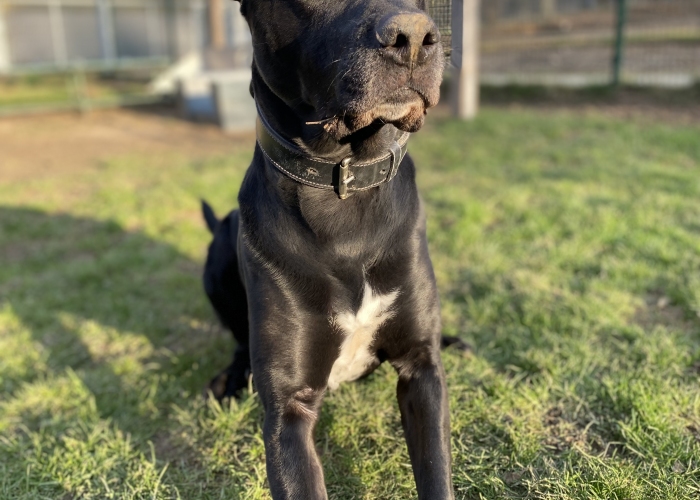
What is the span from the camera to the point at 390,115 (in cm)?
163

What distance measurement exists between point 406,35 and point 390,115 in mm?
220

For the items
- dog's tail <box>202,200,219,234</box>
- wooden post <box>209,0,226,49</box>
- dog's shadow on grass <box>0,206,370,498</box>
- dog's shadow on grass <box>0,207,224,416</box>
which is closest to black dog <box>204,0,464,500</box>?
dog's shadow on grass <box>0,206,370,498</box>

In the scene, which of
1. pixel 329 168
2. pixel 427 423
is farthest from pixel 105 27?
pixel 427 423

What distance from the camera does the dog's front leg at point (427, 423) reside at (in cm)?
184

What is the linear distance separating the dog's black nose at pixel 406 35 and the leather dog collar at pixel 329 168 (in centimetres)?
43

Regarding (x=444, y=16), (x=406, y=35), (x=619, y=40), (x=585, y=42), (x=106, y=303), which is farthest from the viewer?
(x=585, y=42)

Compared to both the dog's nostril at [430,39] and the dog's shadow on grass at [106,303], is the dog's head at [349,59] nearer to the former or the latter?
the dog's nostril at [430,39]

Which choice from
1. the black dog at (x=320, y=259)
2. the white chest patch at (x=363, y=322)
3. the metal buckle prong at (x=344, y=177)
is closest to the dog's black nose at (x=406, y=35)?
the black dog at (x=320, y=259)

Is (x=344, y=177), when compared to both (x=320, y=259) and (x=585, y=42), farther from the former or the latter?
(x=585, y=42)

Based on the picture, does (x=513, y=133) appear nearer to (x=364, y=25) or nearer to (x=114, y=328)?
(x=114, y=328)

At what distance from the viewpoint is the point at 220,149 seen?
25.7 ft

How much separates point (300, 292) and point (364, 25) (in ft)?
2.69

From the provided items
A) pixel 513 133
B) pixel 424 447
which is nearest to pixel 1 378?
pixel 424 447

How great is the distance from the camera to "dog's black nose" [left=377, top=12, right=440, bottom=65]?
147 centimetres
